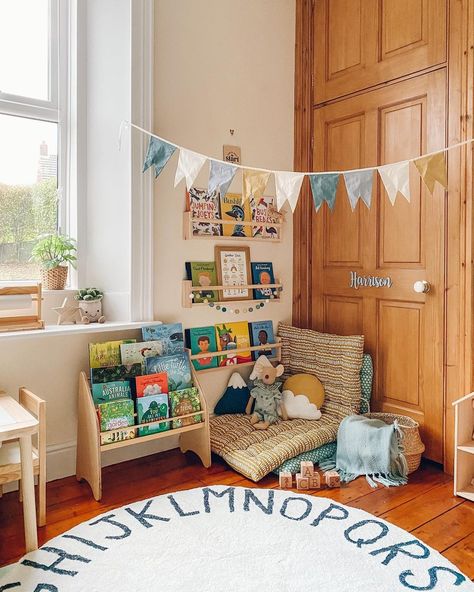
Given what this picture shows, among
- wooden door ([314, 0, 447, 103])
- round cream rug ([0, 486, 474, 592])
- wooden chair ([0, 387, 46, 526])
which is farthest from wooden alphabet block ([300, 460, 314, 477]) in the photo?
wooden door ([314, 0, 447, 103])

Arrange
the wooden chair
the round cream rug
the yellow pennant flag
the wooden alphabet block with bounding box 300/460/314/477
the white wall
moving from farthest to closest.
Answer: the white wall, the wooden alphabet block with bounding box 300/460/314/477, the yellow pennant flag, the wooden chair, the round cream rug

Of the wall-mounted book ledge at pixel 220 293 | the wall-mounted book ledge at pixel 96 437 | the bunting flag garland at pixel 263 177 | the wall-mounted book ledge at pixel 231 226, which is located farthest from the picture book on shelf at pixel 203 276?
the bunting flag garland at pixel 263 177

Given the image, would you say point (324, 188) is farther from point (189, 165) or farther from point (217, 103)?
point (217, 103)

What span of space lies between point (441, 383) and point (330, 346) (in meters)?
0.61

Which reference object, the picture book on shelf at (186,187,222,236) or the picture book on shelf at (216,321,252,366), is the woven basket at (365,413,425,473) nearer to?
the picture book on shelf at (216,321,252,366)

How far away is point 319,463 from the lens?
7.92 ft

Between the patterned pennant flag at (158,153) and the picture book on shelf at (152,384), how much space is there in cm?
93

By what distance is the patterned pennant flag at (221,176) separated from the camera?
225 cm

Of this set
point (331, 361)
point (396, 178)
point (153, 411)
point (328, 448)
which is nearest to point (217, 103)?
point (396, 178)

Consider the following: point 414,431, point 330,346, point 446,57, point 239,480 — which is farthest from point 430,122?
point 239,480

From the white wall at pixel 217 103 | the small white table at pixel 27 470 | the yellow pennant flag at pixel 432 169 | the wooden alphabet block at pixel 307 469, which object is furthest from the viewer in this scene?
the white wall at pixel 217 103

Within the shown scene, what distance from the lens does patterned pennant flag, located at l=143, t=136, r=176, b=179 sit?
2322 mm

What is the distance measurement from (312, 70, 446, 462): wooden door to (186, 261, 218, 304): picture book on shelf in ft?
2.16

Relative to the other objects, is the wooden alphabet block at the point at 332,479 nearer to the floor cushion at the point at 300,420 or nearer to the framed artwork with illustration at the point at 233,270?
the floor cushion at the point at 300,420
